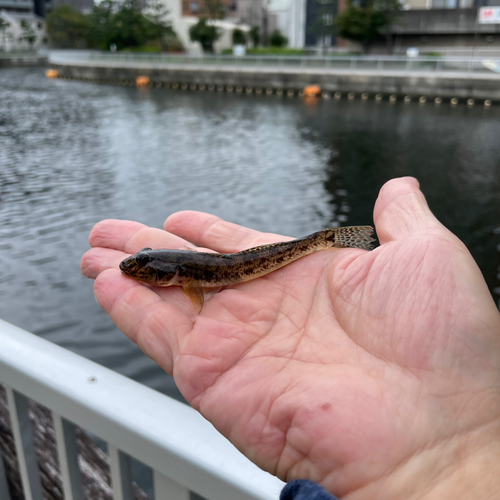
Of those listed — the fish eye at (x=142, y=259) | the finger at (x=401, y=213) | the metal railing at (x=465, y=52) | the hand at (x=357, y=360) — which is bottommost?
the hand at (x=357, y=360)

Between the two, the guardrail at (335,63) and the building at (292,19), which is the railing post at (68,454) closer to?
the guardrail at (335,63)

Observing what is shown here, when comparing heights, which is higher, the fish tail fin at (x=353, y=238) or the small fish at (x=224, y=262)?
the fish tail fin at (x=353, y=238)

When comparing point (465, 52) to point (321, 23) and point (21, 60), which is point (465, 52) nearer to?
point (321, 23)

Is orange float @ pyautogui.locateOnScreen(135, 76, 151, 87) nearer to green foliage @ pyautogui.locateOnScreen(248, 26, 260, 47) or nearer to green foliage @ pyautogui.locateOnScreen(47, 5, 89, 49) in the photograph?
green foliage @ pyautogui.locateOnScreen(248, 26, 260, 47)

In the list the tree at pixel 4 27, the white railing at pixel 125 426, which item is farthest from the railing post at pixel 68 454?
the tree at pixel 4 27

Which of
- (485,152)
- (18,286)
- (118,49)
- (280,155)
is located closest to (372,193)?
(280,155)

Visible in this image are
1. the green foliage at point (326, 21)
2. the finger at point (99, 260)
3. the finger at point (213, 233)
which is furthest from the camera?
the green foliage at point (326, 21)
